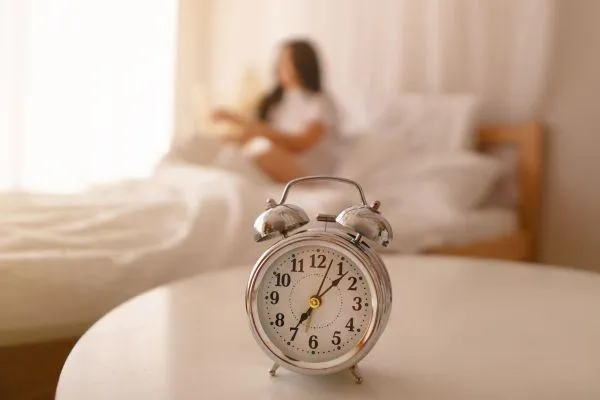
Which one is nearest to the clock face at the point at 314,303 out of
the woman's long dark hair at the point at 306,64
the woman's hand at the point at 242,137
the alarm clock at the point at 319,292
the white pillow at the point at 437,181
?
the alarm clock at the point at 319,292

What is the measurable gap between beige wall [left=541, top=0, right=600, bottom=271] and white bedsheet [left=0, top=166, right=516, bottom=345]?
0.56 metres

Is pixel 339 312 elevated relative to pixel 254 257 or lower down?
elevated

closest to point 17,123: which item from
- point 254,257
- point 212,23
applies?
point 212,23

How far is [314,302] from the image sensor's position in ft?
2.15

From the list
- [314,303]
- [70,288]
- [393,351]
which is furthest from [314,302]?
[70,288]

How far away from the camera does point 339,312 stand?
0.65 m

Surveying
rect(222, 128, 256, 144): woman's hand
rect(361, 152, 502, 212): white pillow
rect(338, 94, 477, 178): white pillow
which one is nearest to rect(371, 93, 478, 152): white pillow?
rect(338, 94, 477, 178): white pillow

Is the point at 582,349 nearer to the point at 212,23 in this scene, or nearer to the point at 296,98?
the point at 296,98

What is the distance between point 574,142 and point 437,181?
50 cm

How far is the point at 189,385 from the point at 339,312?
0.56ft

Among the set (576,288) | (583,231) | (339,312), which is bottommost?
(583,231)

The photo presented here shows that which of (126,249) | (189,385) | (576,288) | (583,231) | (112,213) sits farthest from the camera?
(583,231)

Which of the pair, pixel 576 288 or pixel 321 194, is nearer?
pixel 576 288

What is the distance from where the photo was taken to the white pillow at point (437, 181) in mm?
1961
